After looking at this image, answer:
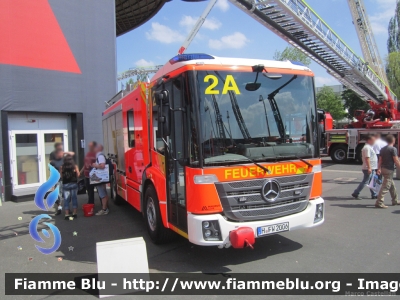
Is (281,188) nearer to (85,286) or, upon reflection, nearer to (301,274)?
(301,274)

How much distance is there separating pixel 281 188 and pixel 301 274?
44.5 inches

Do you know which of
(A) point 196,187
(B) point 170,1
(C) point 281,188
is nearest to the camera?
(A) point 196,187

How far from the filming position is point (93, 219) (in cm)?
751

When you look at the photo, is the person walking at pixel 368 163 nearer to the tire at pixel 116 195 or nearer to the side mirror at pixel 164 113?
the side mirror at pixel 164 113

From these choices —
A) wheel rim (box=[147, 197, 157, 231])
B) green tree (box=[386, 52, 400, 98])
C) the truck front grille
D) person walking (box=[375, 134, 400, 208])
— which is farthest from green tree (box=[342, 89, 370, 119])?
wheel rim (box=[147, 197, 157, 231])

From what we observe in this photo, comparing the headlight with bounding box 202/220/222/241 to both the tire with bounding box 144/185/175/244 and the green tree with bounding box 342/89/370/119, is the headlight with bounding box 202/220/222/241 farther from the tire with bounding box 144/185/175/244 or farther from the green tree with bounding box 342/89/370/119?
the green tree with bounding box 342/89/370/119

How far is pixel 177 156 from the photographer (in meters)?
4.52

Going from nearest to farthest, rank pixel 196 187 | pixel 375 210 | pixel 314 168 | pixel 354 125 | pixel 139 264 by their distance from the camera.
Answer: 1. pixel 139 264
2. pixel 196 187
3. pixel 314 168
4. pixel 375 210
5. pixel 354 125

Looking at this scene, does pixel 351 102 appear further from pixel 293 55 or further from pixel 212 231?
pixel 212 231

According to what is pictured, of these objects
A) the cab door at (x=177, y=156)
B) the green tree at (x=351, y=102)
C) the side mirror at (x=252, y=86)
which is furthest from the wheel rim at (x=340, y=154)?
the green tree at (x=351, y=102)

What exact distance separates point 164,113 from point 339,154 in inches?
600

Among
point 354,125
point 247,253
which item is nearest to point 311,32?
point 354,125

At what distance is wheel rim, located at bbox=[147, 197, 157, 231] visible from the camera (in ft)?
17.7

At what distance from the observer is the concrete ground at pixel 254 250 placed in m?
4.40
